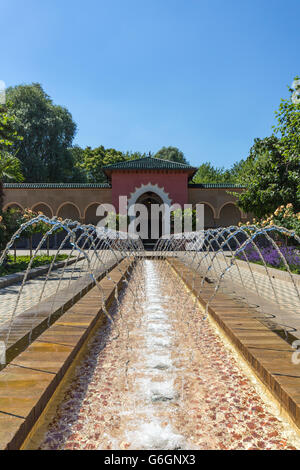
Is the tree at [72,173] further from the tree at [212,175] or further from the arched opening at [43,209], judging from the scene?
the tree at [212,175]

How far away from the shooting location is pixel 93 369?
3025 millimetres

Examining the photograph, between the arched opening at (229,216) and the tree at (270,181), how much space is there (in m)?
8.45

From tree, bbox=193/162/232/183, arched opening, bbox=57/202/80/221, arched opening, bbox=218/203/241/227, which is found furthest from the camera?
tree, bbox=193/162/232/183

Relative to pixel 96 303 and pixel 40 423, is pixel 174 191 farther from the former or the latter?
pixel 40 423

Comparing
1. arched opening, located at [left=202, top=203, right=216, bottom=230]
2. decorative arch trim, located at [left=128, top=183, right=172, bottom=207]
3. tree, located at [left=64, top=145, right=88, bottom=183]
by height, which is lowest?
arched opening, located at [left=202, top=203, right=216, bottom=230]

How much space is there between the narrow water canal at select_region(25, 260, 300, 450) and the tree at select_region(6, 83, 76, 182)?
97.8 feet

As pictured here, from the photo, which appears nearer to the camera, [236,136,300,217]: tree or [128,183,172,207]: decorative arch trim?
[236,136,300,217]: tree

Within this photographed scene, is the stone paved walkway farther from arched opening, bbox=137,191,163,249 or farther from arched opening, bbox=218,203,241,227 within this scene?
arched opening, bbox=218,203,241,227

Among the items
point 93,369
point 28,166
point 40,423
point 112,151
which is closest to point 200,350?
point 93,369

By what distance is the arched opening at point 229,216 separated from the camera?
942 inches

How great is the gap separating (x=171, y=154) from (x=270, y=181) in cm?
3901

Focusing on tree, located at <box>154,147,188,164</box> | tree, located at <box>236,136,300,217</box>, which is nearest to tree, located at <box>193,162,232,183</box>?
tree, located at <box>154,147,188,164</box>

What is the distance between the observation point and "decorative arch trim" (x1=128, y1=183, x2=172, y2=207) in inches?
854
